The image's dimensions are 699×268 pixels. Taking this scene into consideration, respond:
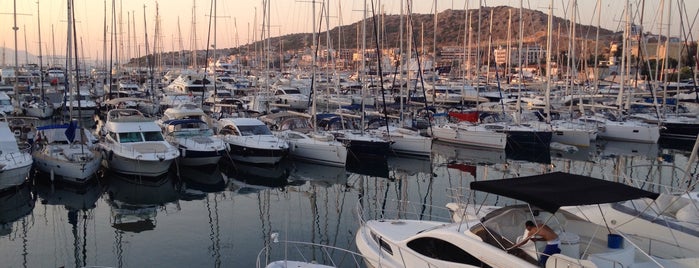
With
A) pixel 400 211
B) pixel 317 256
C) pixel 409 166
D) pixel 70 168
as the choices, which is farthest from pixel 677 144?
pixel 70 168

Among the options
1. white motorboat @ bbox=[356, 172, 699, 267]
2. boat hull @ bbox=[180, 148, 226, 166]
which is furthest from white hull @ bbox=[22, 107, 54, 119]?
white motorboat @ bbox=[356, 172, 699, 267]

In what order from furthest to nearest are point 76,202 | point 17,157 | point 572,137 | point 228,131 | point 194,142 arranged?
point 572,137 < point 228,131 < point 194,142 < point 17,157 < point 76,202

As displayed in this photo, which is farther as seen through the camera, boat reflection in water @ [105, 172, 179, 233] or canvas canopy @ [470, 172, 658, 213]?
boat reflection in water @ [105, 172, 179, 233]

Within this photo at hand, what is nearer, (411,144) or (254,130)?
(254,130)

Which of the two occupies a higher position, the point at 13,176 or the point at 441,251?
the point at 441,251

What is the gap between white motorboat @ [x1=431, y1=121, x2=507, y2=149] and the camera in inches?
1266

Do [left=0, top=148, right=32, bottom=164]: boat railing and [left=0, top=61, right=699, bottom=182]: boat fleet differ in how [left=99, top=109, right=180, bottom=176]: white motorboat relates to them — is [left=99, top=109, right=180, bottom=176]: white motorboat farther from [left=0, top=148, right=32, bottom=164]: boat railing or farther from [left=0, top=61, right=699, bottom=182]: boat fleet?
[left=0, top=148, right=32, bottom=164]: boat railing

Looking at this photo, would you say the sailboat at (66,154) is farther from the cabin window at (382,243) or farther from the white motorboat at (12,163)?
the cabin window at (382,243)

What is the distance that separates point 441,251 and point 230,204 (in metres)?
12.0

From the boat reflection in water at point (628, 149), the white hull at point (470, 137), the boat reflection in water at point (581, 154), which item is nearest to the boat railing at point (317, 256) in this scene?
the white hull at point (470, 137)

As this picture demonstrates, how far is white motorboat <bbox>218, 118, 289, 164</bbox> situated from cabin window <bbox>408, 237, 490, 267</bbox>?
16322 mm

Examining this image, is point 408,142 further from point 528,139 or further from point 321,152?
point 528,139

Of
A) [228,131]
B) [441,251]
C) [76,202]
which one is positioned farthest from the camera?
[228,131]

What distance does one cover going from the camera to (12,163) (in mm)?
20328
